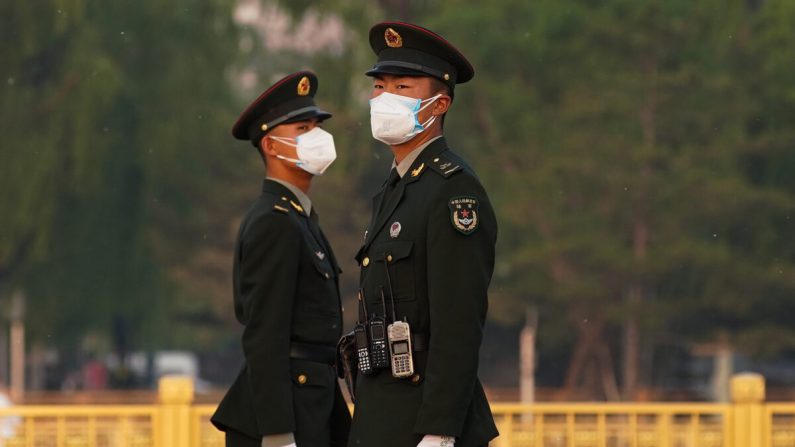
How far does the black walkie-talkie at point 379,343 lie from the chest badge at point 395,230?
0.15m

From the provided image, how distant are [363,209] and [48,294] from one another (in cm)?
729

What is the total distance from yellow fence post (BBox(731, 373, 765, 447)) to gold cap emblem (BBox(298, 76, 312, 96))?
11.6 ft

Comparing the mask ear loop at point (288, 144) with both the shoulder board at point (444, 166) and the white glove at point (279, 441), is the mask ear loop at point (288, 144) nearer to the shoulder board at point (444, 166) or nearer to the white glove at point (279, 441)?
the white glove at point (279, 441)

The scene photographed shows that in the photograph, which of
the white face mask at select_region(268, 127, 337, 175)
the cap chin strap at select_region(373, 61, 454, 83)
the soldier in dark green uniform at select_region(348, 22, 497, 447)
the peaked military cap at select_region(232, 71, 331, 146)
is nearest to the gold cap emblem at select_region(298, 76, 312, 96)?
the peaked military cap at select_region(232, 71, 331, 146)

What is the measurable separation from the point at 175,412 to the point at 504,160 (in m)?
26.7

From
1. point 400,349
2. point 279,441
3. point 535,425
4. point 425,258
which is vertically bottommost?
point 279,441

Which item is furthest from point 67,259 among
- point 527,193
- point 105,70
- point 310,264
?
point 310,264

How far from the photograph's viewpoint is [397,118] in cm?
452

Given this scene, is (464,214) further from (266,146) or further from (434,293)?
(266,146)

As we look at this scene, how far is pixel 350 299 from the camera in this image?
125 feet

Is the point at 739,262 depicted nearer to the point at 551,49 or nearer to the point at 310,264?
the point at 551,49

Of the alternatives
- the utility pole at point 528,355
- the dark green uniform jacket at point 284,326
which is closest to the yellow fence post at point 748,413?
the dark green uniform jacket at point 284,326

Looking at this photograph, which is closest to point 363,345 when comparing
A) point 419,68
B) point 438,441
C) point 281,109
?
point 438,441

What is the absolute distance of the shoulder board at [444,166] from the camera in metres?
4.41
